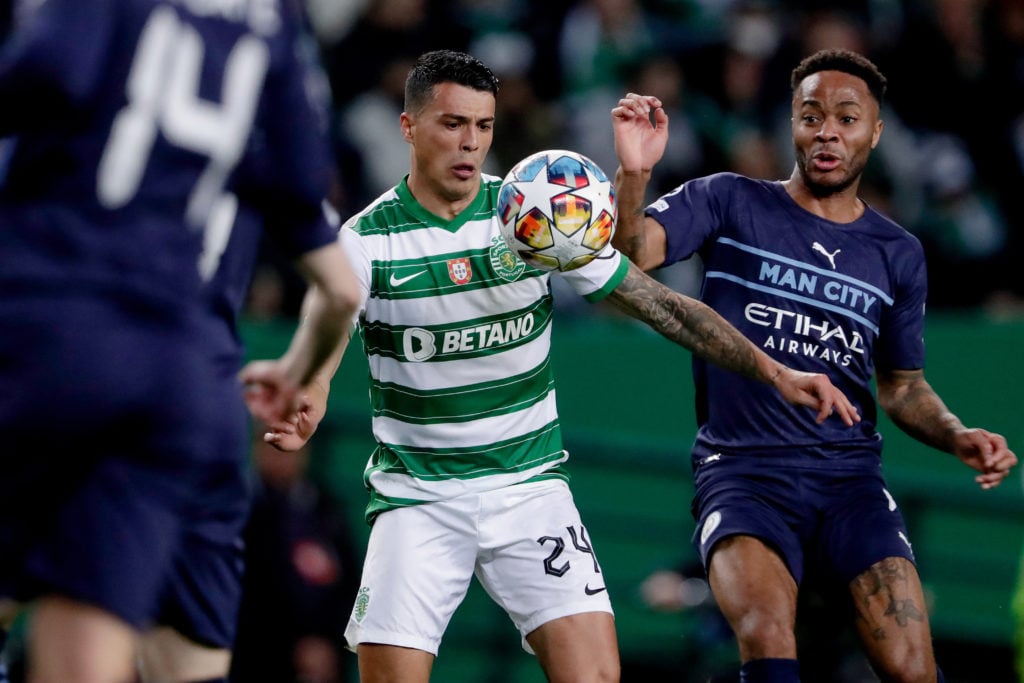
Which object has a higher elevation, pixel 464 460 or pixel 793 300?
pixel 793 300

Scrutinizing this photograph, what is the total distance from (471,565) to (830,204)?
209 cm

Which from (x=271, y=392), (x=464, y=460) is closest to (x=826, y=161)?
(x=464, y=460)

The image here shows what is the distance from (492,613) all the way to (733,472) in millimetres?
4023

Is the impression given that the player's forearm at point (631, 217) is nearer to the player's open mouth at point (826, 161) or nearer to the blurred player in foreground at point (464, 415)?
the blurred player in foreground at point (464, 415)

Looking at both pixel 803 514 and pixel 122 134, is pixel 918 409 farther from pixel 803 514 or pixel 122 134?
pixel 122 134

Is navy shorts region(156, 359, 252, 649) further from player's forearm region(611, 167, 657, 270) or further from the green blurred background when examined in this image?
the green blurred background

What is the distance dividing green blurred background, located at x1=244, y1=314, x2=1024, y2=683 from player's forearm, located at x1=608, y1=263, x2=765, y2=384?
362 centimetres

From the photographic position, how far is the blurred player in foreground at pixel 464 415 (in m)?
5.42

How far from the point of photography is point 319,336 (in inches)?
148

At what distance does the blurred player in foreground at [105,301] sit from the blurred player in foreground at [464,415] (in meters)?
2.03

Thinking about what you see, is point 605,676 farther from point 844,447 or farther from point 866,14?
point 866,14

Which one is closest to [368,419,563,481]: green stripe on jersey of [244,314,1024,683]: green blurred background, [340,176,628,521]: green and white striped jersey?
[340,176,628,521]: green and white striped jersey

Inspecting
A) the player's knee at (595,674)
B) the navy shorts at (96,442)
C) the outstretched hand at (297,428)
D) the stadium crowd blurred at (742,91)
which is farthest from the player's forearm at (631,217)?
the stadium crowd blurred at (742,91)

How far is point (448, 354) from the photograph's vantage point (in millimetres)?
5543
